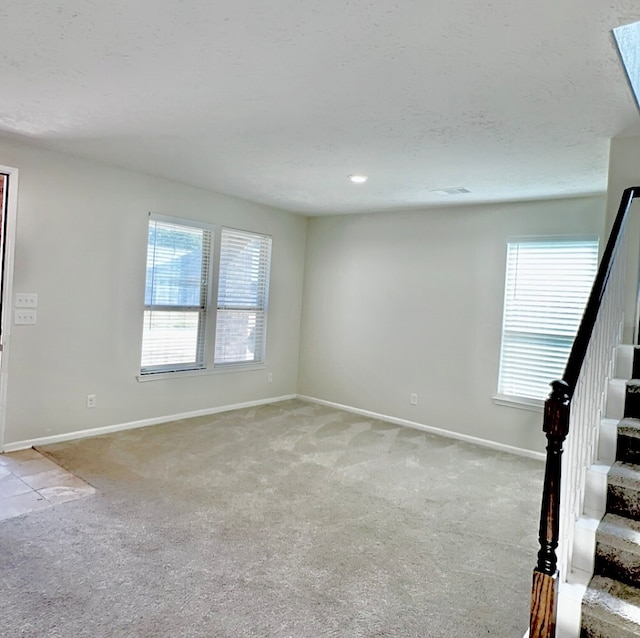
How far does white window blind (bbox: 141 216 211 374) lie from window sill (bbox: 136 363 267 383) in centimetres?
5

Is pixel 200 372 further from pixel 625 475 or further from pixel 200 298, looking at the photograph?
pixel 625 475

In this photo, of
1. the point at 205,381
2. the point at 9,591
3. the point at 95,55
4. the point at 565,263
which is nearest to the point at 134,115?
the point at 95,55

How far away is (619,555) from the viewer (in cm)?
184

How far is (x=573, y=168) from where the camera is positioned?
11.1 feet

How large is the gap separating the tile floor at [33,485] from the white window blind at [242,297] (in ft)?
6.82

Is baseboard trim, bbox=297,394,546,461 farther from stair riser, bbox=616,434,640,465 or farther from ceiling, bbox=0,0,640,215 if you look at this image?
ceiling, bbox=0,0,640,215

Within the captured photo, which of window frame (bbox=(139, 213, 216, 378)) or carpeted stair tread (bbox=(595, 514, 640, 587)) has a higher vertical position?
window frame (bbox=(139, 213, 216, 378))

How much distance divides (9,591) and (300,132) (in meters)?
2.84

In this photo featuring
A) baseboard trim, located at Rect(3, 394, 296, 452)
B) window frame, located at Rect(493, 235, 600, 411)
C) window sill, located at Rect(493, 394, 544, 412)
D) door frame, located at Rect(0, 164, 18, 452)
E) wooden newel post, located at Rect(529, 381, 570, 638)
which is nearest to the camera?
wooden newel post, located at Rect(529, 381, 570, 638)

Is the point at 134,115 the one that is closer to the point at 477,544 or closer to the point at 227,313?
the point at 227,313

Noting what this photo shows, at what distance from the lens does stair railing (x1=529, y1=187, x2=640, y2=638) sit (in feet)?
5.32

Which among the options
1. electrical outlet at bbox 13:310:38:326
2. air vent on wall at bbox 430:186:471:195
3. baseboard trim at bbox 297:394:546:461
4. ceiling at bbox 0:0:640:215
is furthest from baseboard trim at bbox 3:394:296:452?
air vent on wall at bbox 430:186:471:195

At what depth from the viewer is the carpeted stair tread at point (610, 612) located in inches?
64.9

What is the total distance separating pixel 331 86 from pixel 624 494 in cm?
230
